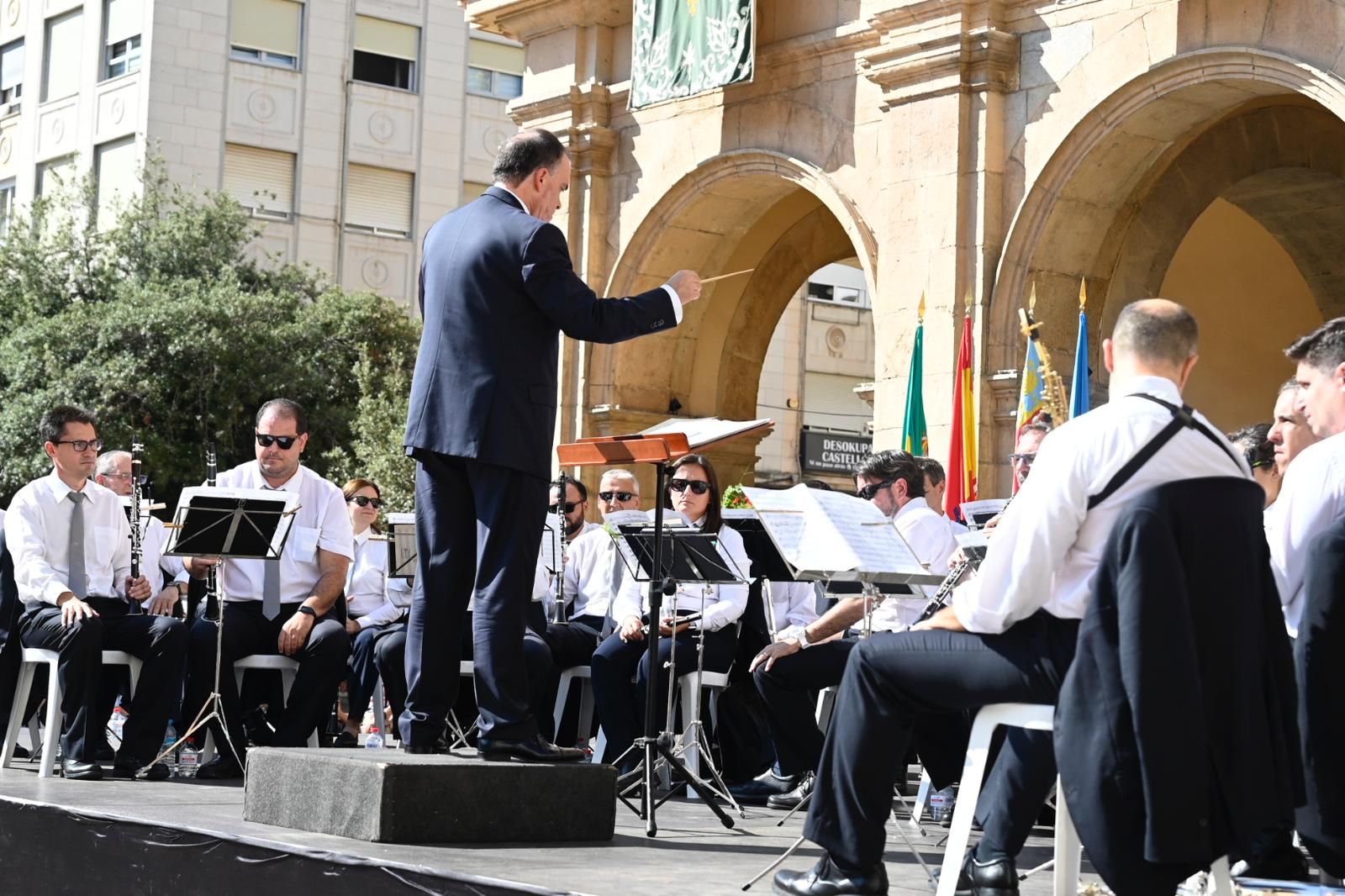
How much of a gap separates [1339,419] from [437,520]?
276 cm

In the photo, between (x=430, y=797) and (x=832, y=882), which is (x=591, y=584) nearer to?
(x=430, y=797)

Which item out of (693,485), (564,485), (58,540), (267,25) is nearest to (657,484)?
(693,485)

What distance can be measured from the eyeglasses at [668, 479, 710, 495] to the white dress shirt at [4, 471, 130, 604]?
9.08ft

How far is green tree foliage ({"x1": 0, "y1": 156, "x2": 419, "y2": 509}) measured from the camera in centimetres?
2869

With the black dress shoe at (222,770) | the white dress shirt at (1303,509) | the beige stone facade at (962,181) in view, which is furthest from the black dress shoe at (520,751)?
the beige stone facade at (962,181)

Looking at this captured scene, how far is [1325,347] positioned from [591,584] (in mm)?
6013

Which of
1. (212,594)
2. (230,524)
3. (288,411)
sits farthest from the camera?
(212,594)

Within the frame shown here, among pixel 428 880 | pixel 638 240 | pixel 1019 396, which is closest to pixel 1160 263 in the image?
pixel 1019 396

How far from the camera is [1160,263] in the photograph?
1562cm

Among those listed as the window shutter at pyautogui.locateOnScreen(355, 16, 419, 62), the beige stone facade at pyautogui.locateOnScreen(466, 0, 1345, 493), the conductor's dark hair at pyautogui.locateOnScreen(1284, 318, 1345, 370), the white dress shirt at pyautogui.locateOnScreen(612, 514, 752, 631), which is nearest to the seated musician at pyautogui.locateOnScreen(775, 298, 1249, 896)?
the conductor's dark hair at pyautogui.locateOnScreen(1284, 318, 1345, 370)

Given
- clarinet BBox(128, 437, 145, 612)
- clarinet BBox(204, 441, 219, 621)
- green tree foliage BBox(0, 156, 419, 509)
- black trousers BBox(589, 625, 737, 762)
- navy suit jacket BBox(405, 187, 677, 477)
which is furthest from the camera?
green tree foliage BBox(0, 156, 419, 509)

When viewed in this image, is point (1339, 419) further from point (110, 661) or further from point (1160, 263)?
point (1160, 263)

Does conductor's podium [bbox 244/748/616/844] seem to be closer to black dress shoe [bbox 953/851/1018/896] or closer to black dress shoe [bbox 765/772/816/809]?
black dress shoe [bbox 953/851/1018/896]

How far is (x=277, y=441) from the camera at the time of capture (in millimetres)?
8820
